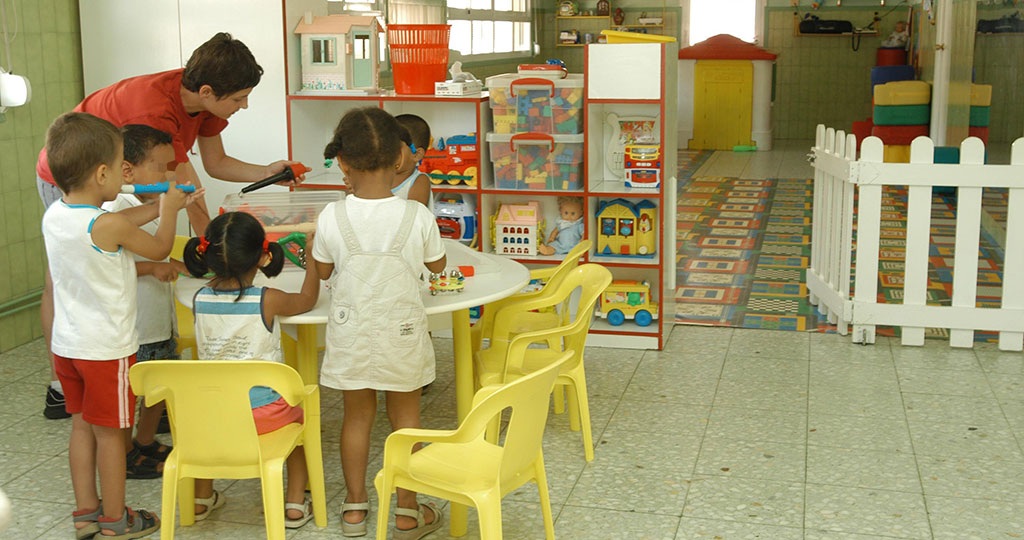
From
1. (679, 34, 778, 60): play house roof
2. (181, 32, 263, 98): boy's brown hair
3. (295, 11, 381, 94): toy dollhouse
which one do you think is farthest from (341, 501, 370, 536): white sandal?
(679, 34, 778, 60): play house roof

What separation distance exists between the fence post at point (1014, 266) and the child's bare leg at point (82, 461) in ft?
12.8

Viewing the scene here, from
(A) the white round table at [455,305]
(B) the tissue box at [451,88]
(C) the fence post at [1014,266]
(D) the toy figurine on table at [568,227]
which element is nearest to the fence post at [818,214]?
(C) the fence post at [1014,266]

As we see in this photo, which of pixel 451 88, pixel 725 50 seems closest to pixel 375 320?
pixel 451 88

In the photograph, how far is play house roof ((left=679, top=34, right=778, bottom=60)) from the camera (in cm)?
1262

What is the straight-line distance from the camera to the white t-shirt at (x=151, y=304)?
3324mm

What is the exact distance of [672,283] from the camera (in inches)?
193

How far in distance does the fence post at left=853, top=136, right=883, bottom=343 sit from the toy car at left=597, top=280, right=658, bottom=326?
973 millimetres

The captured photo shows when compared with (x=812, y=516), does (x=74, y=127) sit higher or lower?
higher

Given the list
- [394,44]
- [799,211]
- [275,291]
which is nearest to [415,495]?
[275,291]

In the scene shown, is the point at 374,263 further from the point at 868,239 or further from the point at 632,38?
the point at 868,239

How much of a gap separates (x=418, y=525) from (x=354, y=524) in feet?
0.62

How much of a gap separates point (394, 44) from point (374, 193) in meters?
2.12

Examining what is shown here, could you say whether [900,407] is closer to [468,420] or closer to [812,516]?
[812,516]

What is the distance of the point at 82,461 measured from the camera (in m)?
2.98
